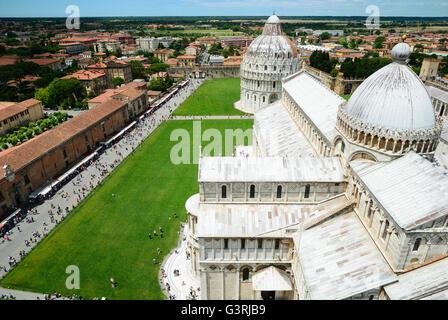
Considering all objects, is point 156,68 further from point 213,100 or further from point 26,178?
point 26,178

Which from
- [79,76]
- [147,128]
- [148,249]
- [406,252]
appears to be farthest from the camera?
[79,76]

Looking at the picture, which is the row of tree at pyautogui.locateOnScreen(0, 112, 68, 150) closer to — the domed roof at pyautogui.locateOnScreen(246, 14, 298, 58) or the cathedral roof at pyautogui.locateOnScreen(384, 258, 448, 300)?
the domed roof at pyautogui.locateOnScreen(246, 14, 298, 58)

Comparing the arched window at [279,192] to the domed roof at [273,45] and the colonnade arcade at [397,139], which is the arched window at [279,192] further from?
the domed roof at [273,45]

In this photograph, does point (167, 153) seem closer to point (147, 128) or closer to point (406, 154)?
point (147, 128)

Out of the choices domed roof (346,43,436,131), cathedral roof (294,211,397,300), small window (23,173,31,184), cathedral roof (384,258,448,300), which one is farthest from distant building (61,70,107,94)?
cathedral roof (384,258,448,300)

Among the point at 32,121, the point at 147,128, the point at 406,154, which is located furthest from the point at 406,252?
the point at 32,121
